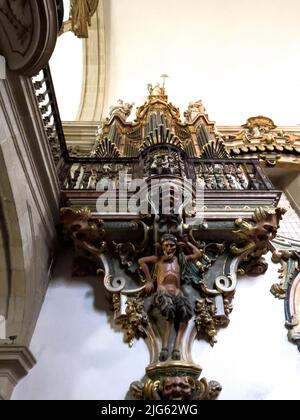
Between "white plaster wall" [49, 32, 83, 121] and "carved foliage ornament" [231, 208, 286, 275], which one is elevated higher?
"white plaster wall" [49, 32, 83, 121]

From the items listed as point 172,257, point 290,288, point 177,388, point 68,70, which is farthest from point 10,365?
point 68,70

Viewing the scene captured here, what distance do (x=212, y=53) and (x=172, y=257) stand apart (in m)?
9.07

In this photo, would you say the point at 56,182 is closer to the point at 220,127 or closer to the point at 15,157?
the point at 15,157

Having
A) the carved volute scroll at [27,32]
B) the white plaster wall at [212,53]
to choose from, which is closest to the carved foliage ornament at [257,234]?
the carved volute scroll at [27,32]

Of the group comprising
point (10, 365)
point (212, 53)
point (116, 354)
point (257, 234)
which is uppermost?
point (212, 53)

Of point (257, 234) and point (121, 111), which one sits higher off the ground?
point (121, 111)

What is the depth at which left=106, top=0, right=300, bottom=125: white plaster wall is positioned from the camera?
9617 mm

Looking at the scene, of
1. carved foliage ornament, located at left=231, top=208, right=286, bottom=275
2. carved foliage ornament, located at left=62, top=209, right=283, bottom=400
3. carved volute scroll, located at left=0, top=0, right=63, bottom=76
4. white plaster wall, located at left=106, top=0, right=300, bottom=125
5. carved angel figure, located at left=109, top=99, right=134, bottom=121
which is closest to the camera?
carved volute scroll, located at left=0, top=0, right=63, bottom=76

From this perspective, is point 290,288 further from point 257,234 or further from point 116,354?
point 116,354

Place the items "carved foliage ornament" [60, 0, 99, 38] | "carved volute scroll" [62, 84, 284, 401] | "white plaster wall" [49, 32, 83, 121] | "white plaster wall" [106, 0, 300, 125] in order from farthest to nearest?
"white plaster wall" [49, 32, 83, 121] → "white plaster wall" [106, 0, 300, 125] → "carved foliage ornament" [60, 0, 99, 38] → "carved volute scroll" [62, 84, 284, 401]

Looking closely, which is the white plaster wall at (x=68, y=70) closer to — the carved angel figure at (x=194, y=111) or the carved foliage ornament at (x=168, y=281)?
the carved angel figure at (x=194, y=111)

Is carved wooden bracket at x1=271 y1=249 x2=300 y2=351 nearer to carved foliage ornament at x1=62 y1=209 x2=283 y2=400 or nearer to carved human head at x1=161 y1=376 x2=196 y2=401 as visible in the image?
carved foliage ornament at x1=62 y1=209 x2=283 y2=400

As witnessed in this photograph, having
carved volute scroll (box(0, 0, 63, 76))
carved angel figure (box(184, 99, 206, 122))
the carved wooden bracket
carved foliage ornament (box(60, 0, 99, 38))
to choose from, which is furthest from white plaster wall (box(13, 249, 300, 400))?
carved angel figure (box(184, 99, 206, 122))

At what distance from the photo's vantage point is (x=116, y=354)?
308 cm
